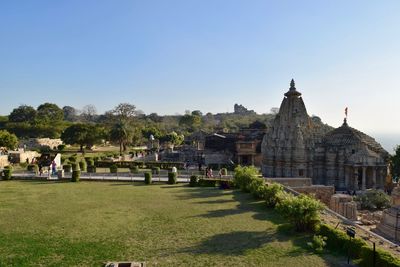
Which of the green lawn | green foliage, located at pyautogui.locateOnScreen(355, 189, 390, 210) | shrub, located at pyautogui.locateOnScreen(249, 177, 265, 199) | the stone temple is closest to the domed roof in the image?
the stone temple

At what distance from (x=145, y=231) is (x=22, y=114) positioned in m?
101

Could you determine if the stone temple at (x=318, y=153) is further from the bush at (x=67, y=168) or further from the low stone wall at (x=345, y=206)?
the bush at (x=67, y=168)

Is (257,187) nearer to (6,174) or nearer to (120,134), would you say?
(6,174)

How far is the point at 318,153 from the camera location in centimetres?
3928

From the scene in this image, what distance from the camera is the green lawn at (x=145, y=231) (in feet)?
47.2

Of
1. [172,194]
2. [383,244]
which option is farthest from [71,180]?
[383,244]

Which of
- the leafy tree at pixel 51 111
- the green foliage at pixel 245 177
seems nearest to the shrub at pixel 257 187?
the green foliage at pixel 245 177

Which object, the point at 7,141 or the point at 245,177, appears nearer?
the point at 245,177

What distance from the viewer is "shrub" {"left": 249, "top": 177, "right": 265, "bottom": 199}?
25.4 meters

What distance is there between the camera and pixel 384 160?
125ft

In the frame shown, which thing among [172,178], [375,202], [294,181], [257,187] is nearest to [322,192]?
[294,181]

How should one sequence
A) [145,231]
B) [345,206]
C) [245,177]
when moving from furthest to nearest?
[245,177], [345,206], [145,231]

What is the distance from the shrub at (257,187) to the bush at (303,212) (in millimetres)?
6826

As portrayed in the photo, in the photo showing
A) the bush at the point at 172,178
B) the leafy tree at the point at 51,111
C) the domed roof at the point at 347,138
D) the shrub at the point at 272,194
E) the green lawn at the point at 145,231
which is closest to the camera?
the green lawn at the point at 145,231
